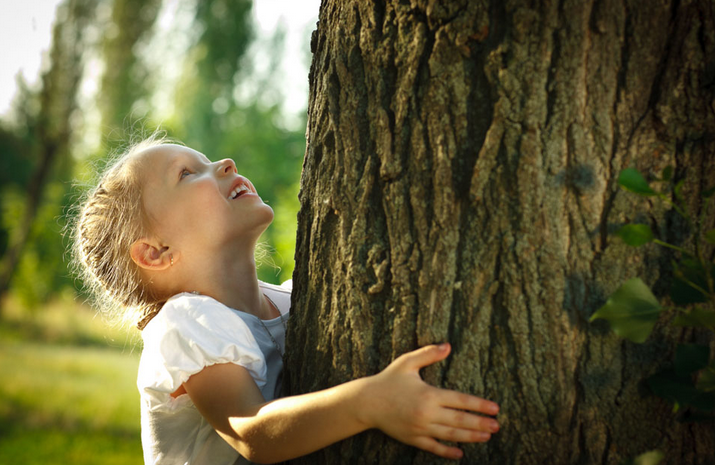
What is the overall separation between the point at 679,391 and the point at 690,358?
66 mm

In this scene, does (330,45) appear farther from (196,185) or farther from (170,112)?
(170,112)

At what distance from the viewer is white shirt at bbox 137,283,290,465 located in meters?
1.40

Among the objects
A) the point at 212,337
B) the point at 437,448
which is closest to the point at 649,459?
the point at 437,448

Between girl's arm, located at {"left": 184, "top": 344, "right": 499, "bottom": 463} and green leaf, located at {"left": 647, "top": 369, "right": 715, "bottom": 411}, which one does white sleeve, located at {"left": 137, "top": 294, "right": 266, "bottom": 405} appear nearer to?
girl's arm, located at {"left": 184, "top": 344, "right": 499, "bottom": 463}

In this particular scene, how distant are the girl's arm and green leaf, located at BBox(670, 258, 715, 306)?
413mm

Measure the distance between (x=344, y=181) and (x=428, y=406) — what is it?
533 mm

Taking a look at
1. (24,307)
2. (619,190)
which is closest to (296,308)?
(619,190)

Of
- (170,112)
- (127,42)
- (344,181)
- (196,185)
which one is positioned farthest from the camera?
(170,112)

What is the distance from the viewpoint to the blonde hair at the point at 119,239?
186cm

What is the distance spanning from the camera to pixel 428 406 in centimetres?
115

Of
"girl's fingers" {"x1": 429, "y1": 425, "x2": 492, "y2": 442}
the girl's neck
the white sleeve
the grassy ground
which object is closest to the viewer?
"girl's fingers" {"x1": 429, "y1": 425, "x2": 492, "y2": 442}

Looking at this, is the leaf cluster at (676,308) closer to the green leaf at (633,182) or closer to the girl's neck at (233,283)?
the green leaf at (633,182)

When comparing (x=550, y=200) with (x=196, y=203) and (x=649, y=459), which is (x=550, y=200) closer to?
(x=649, y=459)

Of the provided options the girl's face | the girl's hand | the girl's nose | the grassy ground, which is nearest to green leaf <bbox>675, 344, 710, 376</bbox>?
the girl's hand
